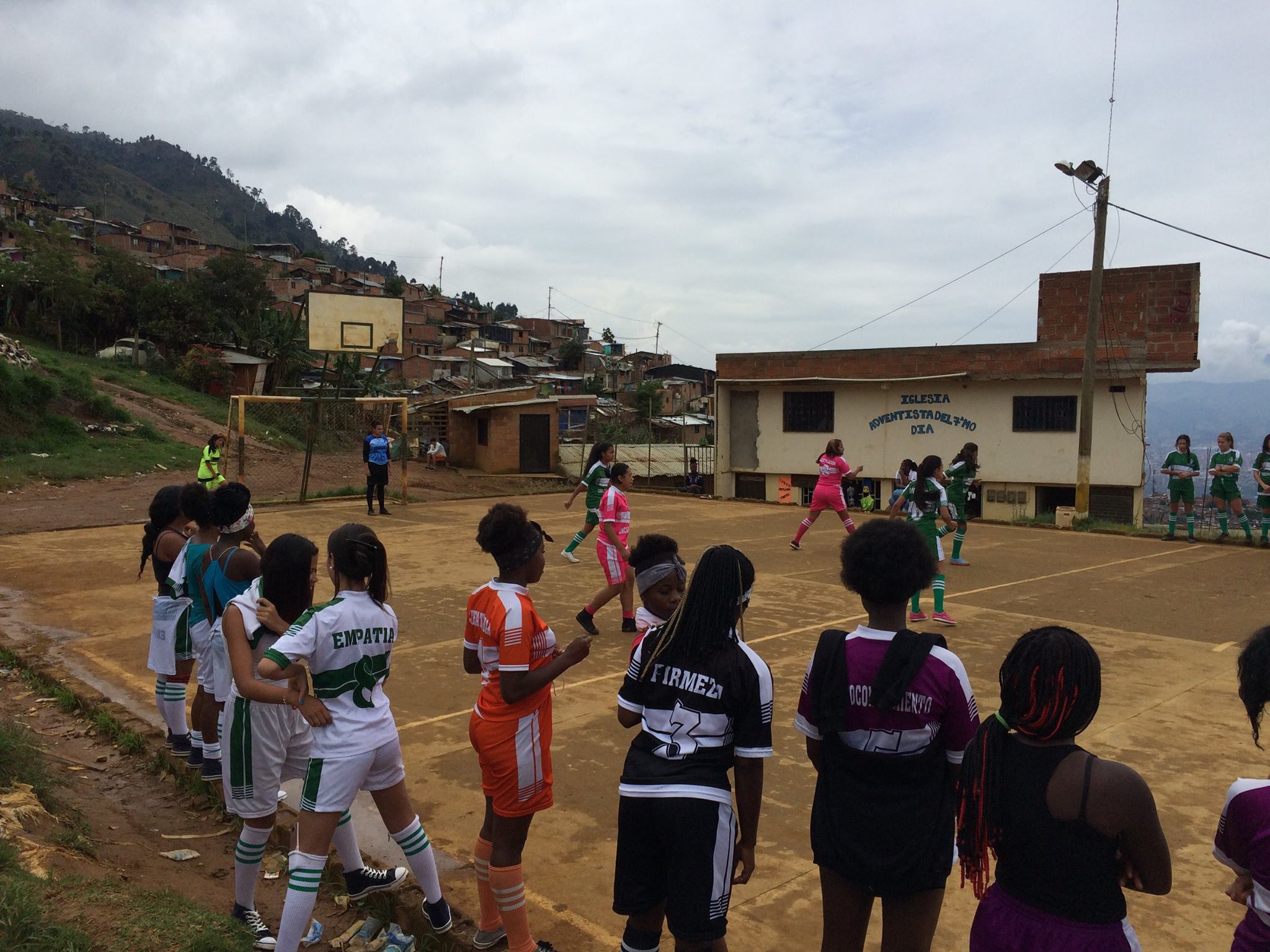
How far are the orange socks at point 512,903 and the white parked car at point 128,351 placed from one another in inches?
1588

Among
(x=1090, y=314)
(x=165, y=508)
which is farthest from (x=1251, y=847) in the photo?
(x=1090, y=314)

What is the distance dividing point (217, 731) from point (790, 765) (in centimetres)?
334

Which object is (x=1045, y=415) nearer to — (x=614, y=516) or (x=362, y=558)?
(x=614, y=516)

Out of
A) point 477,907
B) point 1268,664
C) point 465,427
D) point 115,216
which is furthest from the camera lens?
point 115,216

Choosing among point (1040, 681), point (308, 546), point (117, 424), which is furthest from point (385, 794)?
point (117, 424)

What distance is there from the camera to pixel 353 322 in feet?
68.8

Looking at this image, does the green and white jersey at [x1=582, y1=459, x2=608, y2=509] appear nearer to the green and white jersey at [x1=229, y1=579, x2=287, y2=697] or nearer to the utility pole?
the green and white jersey at [x1=229, y1=579, x2=287, y2=697]

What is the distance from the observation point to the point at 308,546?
363 cm

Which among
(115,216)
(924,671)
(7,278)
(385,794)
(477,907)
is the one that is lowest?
(477,907)

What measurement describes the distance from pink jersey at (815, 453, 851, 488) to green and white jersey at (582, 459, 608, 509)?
425 centimetres

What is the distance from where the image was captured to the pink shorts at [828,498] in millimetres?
13477

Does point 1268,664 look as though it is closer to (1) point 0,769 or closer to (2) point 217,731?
(2) point 217,731

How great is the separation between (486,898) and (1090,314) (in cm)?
1742

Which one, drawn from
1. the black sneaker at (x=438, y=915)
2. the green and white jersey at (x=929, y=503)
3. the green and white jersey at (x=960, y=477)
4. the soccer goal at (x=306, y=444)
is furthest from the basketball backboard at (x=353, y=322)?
the black sneaker at (x=438, y=915)
